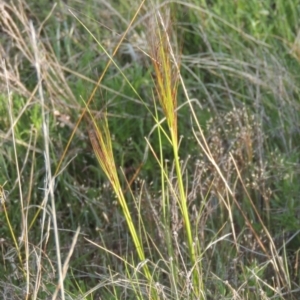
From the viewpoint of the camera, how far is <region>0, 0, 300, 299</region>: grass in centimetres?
212

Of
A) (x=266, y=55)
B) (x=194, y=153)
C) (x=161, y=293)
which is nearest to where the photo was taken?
(x=161, y=293)

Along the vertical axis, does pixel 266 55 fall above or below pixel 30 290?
above

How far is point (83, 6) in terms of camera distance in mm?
3215

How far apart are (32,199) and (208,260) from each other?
644 mm

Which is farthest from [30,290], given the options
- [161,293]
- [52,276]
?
[161,293]

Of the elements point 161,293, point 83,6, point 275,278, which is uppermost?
point 83,6

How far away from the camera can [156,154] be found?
8.85ft

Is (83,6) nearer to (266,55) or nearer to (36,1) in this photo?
(36,1)

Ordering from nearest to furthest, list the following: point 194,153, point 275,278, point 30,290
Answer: point 30,290 < point 275,278 < point 194,153

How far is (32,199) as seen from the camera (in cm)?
255

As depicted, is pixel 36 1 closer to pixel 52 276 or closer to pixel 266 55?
pixel 266 55

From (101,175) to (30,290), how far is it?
730 millimetres

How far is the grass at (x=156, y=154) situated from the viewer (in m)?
2.12

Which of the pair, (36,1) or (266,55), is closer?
(266,55)
